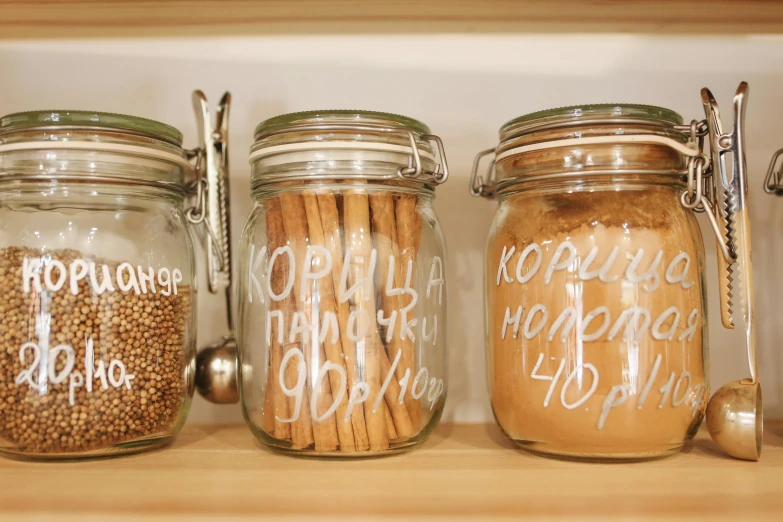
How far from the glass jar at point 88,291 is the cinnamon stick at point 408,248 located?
18 centimetres

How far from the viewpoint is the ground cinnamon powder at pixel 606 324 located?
0.52m

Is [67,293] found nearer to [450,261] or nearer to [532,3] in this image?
[450,261]

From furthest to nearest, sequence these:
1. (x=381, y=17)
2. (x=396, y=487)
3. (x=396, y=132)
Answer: (x=381, y=17)
(x=396, y=132)
(x=396, y=487)

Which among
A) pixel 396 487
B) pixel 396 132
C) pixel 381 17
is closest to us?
pixel 396 487

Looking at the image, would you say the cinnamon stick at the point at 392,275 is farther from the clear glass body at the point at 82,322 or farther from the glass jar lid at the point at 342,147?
Result: the clear glass body at the point at 82,322

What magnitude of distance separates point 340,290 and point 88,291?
0.58 feet

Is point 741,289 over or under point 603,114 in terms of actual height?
under

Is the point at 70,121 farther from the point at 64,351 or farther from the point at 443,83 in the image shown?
the point at 443,83

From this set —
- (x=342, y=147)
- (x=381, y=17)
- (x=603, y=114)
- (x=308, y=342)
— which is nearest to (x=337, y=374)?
(x=308, y=342)

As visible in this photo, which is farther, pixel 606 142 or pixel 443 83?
pixel 443 83

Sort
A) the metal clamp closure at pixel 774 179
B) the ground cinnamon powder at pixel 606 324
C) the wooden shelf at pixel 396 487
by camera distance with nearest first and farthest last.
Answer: the wooden shelf at pixel 396 487, the ground cinnamon powder at pixel 606 324, the metal clamp closure at pixel 774 179

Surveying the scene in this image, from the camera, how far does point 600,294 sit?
524 millimetres

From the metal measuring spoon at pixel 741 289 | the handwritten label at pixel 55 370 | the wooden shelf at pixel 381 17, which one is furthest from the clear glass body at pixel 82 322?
the metal measuring spoon at pixel 741 289

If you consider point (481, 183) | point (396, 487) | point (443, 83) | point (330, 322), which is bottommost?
point (396, 487)
